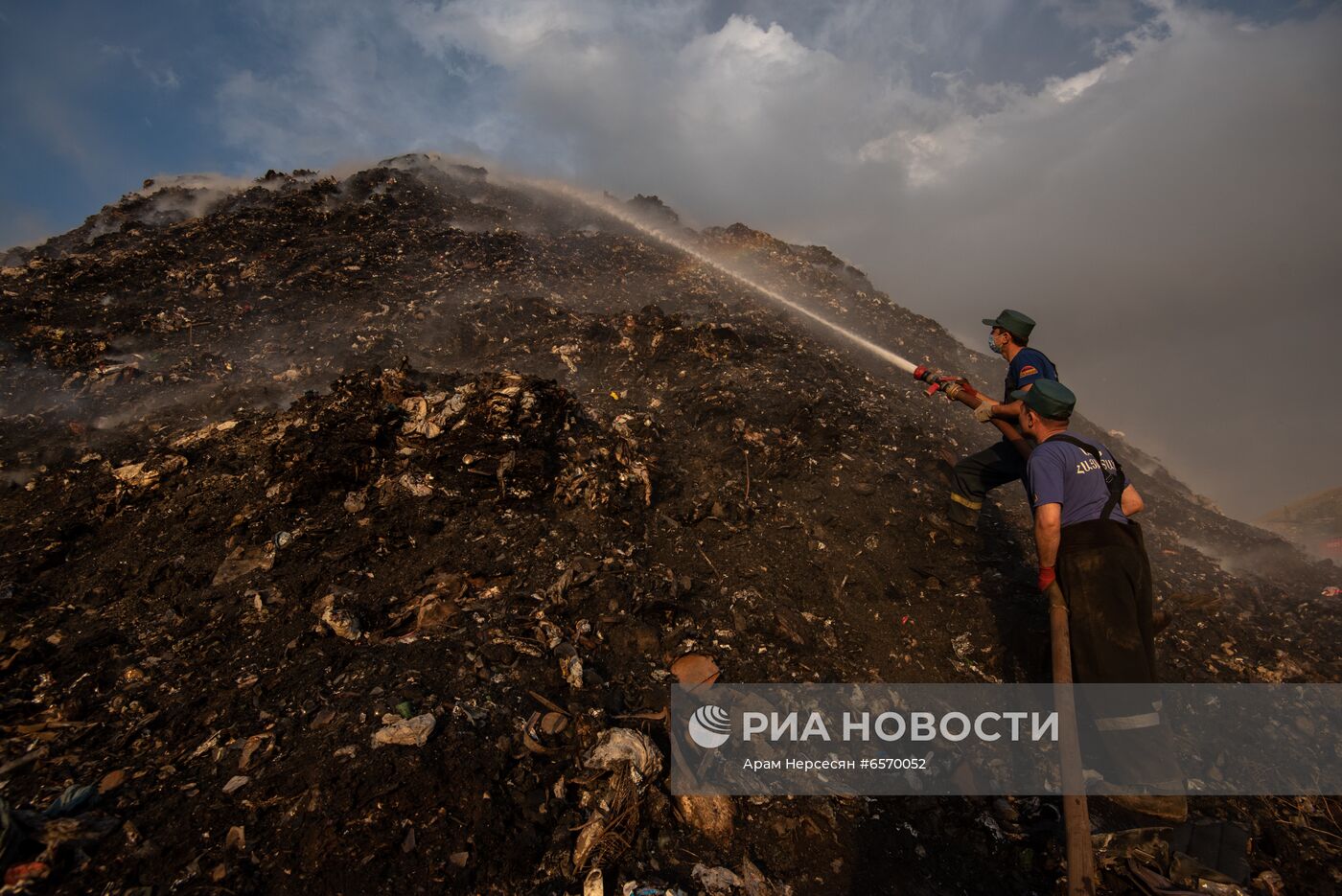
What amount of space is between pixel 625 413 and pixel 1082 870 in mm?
5075

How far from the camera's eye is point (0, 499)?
4.85m

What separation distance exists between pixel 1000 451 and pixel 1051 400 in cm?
149

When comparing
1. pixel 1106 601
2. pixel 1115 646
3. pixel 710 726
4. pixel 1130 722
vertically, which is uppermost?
pixel 1106 601

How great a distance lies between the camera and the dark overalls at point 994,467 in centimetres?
463

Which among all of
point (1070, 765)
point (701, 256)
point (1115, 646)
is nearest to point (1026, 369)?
point (1115, 646)

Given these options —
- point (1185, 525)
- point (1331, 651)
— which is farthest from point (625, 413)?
point (1185, 525)

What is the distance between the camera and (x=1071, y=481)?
3.20 meters

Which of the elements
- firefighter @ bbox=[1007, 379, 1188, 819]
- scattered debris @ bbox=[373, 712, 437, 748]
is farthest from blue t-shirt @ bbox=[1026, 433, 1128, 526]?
scattered debris @ bbox=[373, 712, 437, 748]

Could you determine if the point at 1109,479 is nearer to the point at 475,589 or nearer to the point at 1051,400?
the point at 1051,400

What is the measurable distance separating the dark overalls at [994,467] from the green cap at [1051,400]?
1.14 meters

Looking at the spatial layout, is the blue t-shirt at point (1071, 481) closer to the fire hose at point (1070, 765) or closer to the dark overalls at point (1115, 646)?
the dark overalls at point (1115, 646)

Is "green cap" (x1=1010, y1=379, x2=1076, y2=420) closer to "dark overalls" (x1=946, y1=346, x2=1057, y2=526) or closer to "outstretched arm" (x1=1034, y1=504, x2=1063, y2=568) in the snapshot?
"outstretched arm" (x1=1034, y1=504, x2=1063, y2=568)

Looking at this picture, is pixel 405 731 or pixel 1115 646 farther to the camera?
pixel 1115 646

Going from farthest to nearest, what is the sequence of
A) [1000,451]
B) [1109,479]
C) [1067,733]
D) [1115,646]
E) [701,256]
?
1. [701,256]
2. [1000,451]
3. [1109,479]
4. [1115,646]
5. [1067,733]
